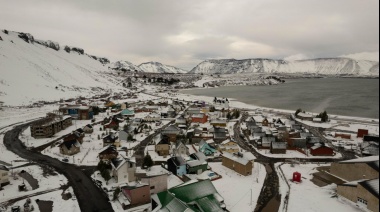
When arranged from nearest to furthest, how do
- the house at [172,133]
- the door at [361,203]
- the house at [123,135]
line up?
the door at [361,203]
the house at [172,133]
the house at [123,135]

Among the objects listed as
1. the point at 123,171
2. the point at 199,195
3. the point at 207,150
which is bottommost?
the point at 207,150

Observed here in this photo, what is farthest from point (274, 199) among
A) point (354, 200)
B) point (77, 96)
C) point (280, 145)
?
point (77, 96)

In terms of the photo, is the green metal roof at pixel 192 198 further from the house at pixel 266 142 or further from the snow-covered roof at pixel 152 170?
the house at pixel 266 142

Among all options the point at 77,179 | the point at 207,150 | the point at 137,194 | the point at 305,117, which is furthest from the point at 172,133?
the point at 305,117

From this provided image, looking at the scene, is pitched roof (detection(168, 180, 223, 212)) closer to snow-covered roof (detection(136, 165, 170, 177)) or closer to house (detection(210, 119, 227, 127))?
snow-covered roof (detection(136, 165, 170, 177))

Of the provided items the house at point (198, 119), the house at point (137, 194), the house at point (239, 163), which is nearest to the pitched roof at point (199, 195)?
the house at point (137, 194)

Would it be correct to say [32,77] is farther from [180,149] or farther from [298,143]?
[298,143]
